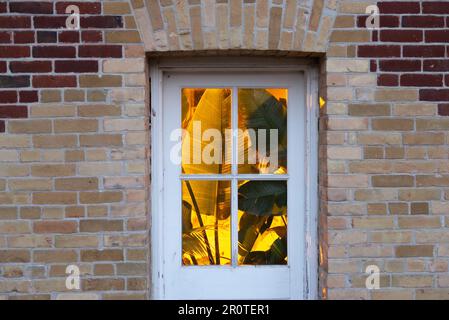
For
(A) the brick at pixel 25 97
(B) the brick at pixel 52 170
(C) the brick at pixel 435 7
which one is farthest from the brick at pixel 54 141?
(C) the brick at pixel 435 7

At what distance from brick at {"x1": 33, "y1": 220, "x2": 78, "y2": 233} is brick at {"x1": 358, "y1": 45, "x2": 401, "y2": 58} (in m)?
1.99

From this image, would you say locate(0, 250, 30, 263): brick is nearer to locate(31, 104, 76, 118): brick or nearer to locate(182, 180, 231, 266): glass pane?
locate(31, 104, 76, 118): brick

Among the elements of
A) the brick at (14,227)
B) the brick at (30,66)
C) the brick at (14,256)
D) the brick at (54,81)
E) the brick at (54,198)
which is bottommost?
the brick at (14,256)

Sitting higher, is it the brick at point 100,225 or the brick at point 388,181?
the brick at point 388,181

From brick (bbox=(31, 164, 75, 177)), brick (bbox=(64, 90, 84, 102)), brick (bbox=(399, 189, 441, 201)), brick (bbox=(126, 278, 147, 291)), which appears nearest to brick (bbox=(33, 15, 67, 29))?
brick (bbox=(64, 90, 84, 102))

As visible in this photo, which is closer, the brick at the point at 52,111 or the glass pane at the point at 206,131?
the brick at the point at 52,111

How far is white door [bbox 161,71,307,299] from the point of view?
3115 mm


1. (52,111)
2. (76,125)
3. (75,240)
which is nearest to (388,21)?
(76,125)

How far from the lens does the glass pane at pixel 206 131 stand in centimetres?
312

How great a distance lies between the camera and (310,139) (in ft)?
10.1

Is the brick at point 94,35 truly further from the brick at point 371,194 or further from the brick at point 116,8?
the brick at point 371,194

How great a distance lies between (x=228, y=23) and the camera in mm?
2814

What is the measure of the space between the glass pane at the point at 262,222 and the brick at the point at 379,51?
947mm

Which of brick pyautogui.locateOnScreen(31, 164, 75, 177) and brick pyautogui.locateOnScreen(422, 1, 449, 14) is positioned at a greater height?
brick pyautogui.locateOnScreen(422, 1, 449, 14)
